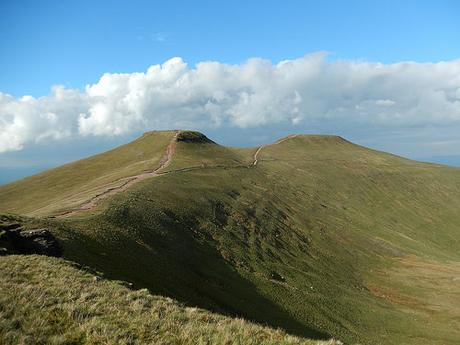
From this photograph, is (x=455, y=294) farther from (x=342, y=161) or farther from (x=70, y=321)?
(x=342, y=161)

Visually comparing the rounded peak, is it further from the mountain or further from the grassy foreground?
the grassy foreground

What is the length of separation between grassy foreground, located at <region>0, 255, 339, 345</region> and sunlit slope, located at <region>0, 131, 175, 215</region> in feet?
194

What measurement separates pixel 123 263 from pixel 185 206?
34.0 metres

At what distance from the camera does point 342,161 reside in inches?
7170

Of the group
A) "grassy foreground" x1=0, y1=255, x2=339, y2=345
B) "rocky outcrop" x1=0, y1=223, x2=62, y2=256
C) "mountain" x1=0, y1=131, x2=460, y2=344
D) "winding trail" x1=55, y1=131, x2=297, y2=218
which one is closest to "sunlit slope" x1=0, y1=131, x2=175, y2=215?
"mountain" x1=0, y1=131, x2=460, y2=344

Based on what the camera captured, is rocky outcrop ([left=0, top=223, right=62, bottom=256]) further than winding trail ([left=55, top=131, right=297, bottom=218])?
No

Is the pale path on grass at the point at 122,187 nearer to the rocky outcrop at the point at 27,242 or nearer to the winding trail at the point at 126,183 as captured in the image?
the winding trail at the point at 126,183

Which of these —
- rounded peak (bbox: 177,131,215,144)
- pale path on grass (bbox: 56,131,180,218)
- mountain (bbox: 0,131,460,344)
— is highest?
rounded peak (bbox: 177,131,215,144)

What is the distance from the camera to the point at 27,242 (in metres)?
31.4

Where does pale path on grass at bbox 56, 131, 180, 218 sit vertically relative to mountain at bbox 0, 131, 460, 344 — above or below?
above

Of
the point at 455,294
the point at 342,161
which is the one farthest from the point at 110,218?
the point at 342,161

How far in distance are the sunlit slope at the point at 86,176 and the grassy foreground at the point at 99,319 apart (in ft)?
194

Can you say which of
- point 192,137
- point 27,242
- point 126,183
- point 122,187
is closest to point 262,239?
point 122,187

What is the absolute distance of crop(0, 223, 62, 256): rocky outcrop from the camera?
97.2 ft
